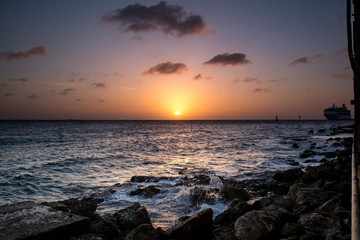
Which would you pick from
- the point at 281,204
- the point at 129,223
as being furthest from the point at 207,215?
the point at 281,204

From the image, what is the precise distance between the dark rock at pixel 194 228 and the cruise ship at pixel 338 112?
561ft

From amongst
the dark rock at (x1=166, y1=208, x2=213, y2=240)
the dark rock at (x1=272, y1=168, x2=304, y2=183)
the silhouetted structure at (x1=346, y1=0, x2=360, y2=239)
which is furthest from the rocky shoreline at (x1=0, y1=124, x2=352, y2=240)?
the dark rock at (x1=272, y1=168, x2=304, y2=183)

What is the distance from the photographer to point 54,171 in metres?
14.9

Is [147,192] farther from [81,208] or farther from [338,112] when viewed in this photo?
[338,112]

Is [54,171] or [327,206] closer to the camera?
[327,206]

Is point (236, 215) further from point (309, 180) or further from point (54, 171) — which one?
point (54, 171)

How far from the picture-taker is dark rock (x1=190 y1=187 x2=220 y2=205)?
8.70m

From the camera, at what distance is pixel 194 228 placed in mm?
4930

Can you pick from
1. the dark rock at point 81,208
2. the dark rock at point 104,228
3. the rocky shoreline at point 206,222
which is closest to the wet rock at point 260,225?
the rocky shoreline at point 206,222

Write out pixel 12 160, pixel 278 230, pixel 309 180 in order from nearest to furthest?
1. pixel 278 230
2. pixel 309 180
3. pixel 12 160

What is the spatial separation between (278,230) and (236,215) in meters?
1.65

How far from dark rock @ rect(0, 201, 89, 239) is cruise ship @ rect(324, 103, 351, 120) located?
173 m

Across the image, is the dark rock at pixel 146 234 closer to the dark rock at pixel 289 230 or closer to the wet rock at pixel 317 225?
the dark rock at pixel 289 230

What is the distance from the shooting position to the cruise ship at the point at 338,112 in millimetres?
147750
